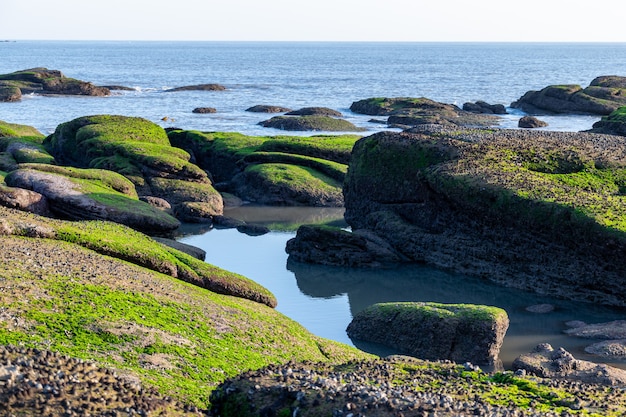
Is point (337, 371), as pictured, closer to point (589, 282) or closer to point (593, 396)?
point (593, 396)

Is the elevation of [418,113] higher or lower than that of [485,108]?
higher

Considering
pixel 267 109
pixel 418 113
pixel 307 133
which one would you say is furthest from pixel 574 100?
pixel 307 133

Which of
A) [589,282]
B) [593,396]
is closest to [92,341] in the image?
[593,396]

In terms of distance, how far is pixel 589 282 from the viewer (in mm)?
30094

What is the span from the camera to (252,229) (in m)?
39.6

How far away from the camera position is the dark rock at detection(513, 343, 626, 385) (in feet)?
69.6

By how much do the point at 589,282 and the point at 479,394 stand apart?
1920 cm

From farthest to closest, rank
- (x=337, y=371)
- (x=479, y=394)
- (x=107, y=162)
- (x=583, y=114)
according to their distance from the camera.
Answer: (x=583, y=114), (x=107, y=162), (x=337, y=371), (x=479, y=394)

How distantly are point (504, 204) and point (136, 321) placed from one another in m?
18.6

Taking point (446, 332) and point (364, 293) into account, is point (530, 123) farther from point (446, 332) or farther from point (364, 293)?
point (446, 332)

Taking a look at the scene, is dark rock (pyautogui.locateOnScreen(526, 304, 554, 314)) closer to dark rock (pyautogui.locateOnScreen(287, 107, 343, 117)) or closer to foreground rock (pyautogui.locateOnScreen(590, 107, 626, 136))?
foreground rock (pyautogui.locateOnScreen(590, 107, 626, 136))

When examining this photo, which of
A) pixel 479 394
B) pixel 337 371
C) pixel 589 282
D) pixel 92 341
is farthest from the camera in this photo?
pixel 589 282

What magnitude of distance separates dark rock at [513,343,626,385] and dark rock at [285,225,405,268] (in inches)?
440

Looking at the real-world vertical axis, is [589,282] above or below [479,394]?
below
